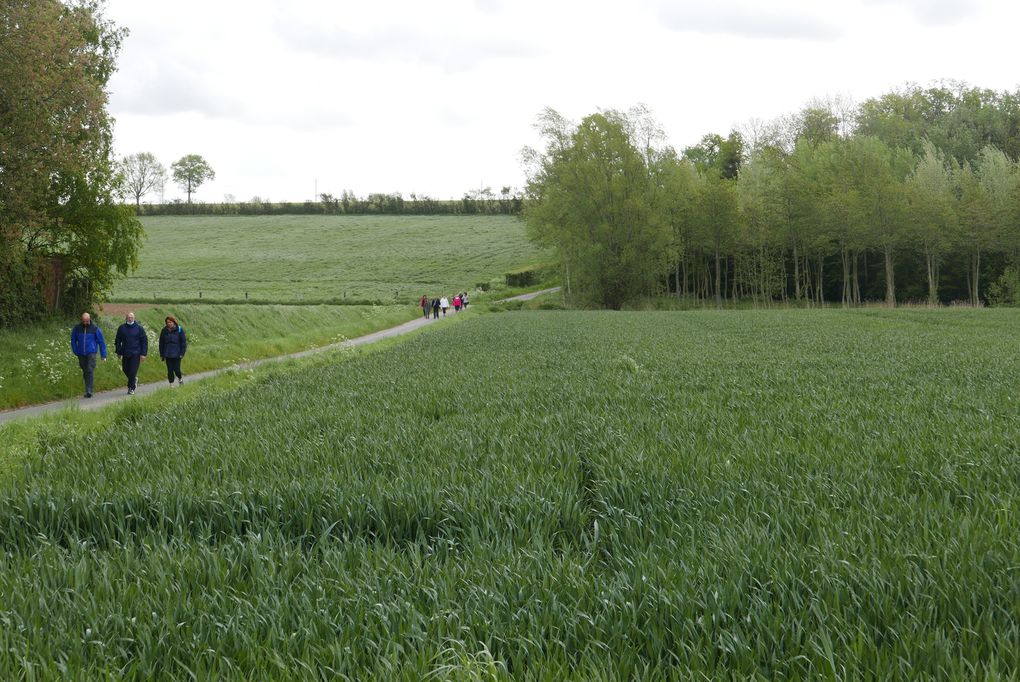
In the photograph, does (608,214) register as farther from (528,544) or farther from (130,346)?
(528,544)

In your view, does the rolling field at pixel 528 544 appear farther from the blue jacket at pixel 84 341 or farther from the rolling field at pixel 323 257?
the rolling field at pixel 323 257

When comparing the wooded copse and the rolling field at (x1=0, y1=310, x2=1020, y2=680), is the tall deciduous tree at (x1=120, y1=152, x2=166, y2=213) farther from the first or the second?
the rolling field at (x1=0, y1=310, x2=1020, y2=680)

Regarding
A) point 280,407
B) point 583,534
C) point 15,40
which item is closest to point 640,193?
point 15,40

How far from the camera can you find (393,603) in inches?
102

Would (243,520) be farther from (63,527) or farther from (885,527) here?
(885,527)

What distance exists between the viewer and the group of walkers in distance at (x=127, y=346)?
15.2m

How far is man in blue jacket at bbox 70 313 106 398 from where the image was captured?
15.2 metres

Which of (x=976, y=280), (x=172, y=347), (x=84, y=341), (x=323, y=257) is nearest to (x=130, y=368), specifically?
(x=172, y=347)

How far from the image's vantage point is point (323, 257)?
81.0 m

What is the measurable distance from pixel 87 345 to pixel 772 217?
183 feet

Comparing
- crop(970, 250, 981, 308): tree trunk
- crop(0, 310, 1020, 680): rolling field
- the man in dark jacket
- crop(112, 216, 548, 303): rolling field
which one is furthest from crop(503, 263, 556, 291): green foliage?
crop(0, 310, 1020, 680): rolling field

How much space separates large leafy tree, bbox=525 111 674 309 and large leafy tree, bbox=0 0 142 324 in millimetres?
37385

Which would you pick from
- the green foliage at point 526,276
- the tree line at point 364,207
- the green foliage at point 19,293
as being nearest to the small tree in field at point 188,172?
the tree line at point 364,207

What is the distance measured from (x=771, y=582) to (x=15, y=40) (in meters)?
19.1
